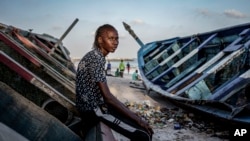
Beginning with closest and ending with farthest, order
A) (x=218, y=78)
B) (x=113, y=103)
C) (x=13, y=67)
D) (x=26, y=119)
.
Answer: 1. (x=26, y=119)
2. (x=113, y=103)
3. (x=13, y=67)
4. (x=218, y=78)

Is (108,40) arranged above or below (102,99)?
above

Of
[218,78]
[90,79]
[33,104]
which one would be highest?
[218,78]

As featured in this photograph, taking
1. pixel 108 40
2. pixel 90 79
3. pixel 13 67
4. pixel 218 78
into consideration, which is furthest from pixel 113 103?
pixel 218 78

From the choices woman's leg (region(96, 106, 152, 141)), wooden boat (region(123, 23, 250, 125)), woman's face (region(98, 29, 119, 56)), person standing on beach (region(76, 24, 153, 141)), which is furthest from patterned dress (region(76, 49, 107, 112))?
wooden boat (region(123, 23, 250, 125))

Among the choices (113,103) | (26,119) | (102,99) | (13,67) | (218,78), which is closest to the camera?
(26,119)

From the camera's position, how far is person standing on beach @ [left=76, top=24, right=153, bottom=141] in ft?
6.98

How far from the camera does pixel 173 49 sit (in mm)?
10414

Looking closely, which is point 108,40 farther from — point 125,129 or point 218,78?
point 218,78

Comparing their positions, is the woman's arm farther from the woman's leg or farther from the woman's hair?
the woman's hair

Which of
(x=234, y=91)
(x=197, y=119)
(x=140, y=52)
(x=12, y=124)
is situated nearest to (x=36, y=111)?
(x=12, y=124)

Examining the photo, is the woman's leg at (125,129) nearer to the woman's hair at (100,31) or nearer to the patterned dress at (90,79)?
the patterned dress at (90,79)

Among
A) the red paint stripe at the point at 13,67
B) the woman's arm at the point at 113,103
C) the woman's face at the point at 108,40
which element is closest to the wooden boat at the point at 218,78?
the woman's arm at the point at 113,103

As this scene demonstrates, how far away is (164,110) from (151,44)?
691 cm

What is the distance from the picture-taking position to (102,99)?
2.34 m
